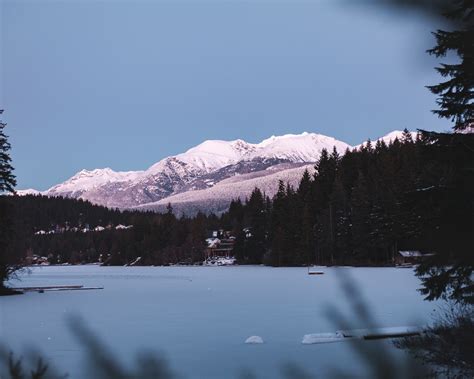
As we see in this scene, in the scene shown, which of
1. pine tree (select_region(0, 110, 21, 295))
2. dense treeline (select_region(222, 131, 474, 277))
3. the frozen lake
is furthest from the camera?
dense treeline (select_region(222, 131, 474, 277))

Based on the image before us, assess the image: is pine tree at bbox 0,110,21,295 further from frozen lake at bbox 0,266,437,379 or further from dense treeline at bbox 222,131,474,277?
dense treeline at bbox 222,131,474,277

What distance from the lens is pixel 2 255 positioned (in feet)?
122

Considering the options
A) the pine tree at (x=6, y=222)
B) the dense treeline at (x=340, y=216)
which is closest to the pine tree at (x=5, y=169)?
the pine tree at (x=6, y=222)

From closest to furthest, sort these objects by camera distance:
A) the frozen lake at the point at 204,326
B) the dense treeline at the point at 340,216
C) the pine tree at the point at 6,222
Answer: the frozen lake at the point at 204,326 < the pine tree at the point at 6,222 < the dense treeline at the point at 340,216

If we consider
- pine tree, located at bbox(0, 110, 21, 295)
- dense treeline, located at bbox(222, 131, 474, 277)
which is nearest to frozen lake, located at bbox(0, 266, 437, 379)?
pine tree, located at bbox(0, 110, 21, 295)

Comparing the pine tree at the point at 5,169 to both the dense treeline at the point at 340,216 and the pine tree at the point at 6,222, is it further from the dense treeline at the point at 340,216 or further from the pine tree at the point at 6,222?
the dense treeline at the point at 340,216

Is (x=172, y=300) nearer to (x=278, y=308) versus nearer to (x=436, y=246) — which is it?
(x=278, y=308)

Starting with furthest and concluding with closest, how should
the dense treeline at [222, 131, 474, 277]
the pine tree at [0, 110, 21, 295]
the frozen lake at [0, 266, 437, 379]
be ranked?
the dense treeline at [222, 131, 474, 277] → the pine tree at [0, 110, 21, 295] → the frozen lake at [0, 266, 437, 379]

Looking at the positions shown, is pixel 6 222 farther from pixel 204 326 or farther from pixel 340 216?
pixel 340 216

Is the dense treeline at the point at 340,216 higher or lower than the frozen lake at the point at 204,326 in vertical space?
higher

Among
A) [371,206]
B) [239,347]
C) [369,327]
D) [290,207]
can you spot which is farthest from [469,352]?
[290,207]

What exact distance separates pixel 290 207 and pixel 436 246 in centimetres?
9778

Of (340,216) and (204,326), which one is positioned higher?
(340,216)

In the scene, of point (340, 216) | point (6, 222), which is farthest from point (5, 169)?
point (340, 216)
